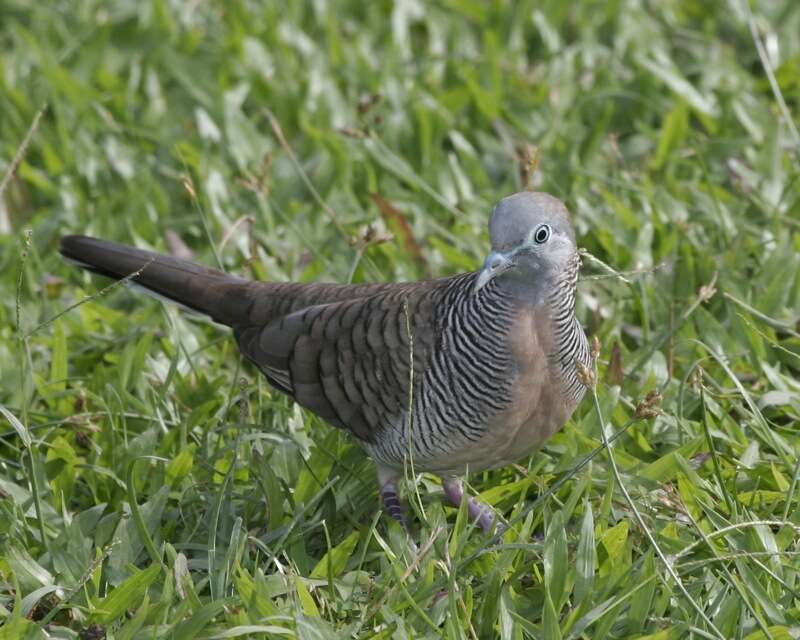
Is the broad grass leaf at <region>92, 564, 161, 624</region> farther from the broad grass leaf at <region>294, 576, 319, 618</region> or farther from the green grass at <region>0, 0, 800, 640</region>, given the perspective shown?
the broad grass leaf at <region>294, 576, 319, 618</region>

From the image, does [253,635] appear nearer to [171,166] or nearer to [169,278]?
[169,278]

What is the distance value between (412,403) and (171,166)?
2824mm

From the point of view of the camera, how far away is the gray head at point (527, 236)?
363cm

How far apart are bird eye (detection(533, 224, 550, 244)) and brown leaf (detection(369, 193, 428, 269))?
1909 mm

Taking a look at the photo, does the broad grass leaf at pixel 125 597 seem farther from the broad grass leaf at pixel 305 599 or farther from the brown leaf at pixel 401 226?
the brown leaf at pixel 401 226

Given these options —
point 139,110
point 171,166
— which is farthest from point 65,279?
point 139,110

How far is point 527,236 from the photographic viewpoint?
3.64m

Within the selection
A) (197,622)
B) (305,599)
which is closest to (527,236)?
(305,599)

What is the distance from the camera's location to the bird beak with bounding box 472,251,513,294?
3619 mm

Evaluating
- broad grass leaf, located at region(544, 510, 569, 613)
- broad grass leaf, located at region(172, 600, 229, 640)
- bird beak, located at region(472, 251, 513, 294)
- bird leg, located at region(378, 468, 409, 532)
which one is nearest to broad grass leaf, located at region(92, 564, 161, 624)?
broad grass leaf, located at region(172, 600, 229, 640)

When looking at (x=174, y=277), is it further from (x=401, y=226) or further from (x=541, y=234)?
(x=541, y=234)

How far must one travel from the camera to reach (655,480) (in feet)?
13.7

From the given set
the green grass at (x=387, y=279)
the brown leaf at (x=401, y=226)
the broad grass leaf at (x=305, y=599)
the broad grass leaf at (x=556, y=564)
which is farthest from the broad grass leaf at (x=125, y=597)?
the brown leaf at (x=401, y=226)

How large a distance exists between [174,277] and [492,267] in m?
1.40
